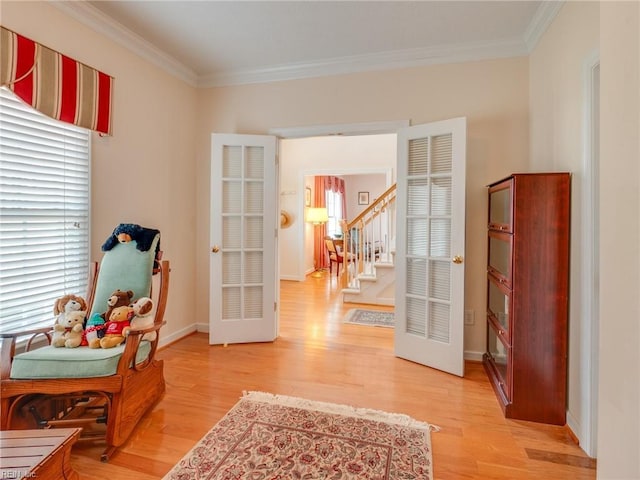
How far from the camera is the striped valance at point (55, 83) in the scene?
6.01 feet

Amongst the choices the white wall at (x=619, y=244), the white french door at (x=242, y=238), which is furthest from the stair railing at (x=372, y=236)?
the white wall at (x=619, y=244)

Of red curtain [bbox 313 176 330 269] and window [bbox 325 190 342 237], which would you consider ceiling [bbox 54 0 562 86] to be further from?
window [bbox 325 190 342 237]

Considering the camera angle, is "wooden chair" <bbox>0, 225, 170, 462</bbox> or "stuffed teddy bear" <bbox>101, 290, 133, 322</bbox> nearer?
"wooden chair" <bbox>0, 225, 170, 462</bbox>

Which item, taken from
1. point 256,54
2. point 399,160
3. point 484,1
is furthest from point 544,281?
point 256,54

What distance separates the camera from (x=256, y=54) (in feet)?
9.67

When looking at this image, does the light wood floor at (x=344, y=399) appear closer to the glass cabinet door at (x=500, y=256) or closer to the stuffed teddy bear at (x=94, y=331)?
the stuffed teddy bear at (x=94, y=331)

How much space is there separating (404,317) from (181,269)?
7.58ft

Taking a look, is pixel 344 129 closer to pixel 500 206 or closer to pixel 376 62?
pixel 376 62

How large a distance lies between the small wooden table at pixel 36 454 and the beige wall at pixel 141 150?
1.57 metres

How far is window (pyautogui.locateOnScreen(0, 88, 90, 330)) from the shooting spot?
1.88 meters

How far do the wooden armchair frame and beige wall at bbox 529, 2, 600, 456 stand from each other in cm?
251

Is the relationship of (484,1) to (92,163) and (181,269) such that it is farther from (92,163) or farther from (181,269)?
(181,269)

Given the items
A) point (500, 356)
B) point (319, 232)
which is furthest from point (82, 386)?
point (319, 232)

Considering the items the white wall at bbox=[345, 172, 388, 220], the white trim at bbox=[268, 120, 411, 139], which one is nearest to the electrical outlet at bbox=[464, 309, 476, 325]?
the white trim at bbox=[268, 120, 411, 139]
